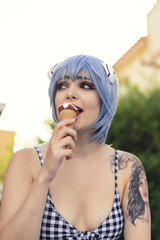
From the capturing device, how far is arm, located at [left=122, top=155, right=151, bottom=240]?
7.84 ft

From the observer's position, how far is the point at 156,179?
636 cm

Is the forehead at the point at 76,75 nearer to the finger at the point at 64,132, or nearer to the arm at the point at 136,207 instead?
the finger at the point at 64,132

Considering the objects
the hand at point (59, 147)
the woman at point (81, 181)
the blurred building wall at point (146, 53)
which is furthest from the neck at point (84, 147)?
the blurred building wall at point (146, 53)

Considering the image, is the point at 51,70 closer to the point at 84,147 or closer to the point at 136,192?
the point at 84,147

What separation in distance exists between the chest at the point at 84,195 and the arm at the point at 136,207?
12 centimetres

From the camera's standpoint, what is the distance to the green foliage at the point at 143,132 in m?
6.27

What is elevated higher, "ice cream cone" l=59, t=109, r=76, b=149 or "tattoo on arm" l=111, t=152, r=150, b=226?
"ice cream cone" l=59, t=109, r=76, b=149

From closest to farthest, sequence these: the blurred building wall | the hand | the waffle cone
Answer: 1. the hand
2. the waffle cone
3. the blurred building wall

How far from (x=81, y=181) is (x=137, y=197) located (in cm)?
40

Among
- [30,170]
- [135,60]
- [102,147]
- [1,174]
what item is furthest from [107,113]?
[135,60]

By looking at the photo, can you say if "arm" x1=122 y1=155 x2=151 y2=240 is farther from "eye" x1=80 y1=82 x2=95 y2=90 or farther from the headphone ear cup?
the headphone ear cup

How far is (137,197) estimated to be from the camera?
2502 millimetres

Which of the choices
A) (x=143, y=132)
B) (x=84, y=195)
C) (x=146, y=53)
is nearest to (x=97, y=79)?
(x=84, y=195)

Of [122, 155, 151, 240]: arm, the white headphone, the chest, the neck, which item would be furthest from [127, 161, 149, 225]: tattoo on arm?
the white headphone
